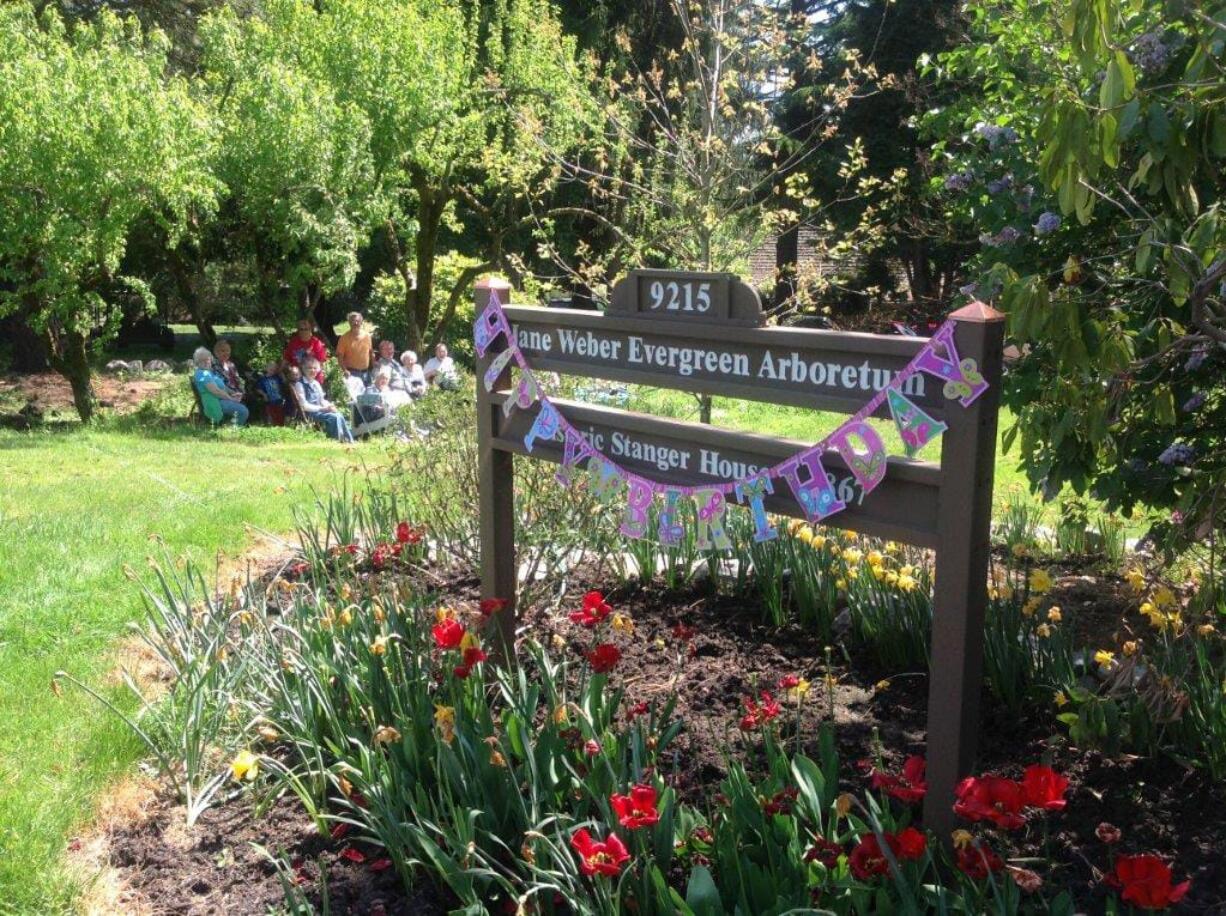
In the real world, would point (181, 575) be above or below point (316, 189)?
below

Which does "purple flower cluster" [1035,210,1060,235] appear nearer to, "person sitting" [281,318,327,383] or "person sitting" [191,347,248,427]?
"person sitting" [191,347,248,427]

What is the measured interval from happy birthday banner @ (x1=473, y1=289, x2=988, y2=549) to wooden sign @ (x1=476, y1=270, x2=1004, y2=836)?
1 centimetres

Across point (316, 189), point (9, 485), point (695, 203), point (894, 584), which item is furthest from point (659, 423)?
point (316, 189)

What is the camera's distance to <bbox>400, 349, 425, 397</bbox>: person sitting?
1396 centimetres

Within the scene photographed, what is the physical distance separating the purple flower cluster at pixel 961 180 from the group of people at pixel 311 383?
7.51 metres

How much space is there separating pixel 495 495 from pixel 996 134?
2.54 m

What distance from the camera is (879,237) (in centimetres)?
879

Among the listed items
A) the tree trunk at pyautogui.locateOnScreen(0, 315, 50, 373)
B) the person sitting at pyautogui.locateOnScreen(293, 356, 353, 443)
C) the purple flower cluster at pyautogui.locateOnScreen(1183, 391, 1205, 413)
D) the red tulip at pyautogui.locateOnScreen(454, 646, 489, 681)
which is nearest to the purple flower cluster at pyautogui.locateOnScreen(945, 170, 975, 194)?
the purple flower cluster at pyautogui.locateOnScreen(1183, 391, 1205, 413)

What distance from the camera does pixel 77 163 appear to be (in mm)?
11891

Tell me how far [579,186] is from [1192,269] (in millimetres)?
17813

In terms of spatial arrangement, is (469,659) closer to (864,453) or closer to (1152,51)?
(864,453)

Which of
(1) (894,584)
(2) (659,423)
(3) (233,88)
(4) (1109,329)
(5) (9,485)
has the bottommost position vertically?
(5) (9,485)

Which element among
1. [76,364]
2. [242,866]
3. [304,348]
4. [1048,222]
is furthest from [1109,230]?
[76,364]

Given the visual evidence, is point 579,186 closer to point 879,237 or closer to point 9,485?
point 879,237
